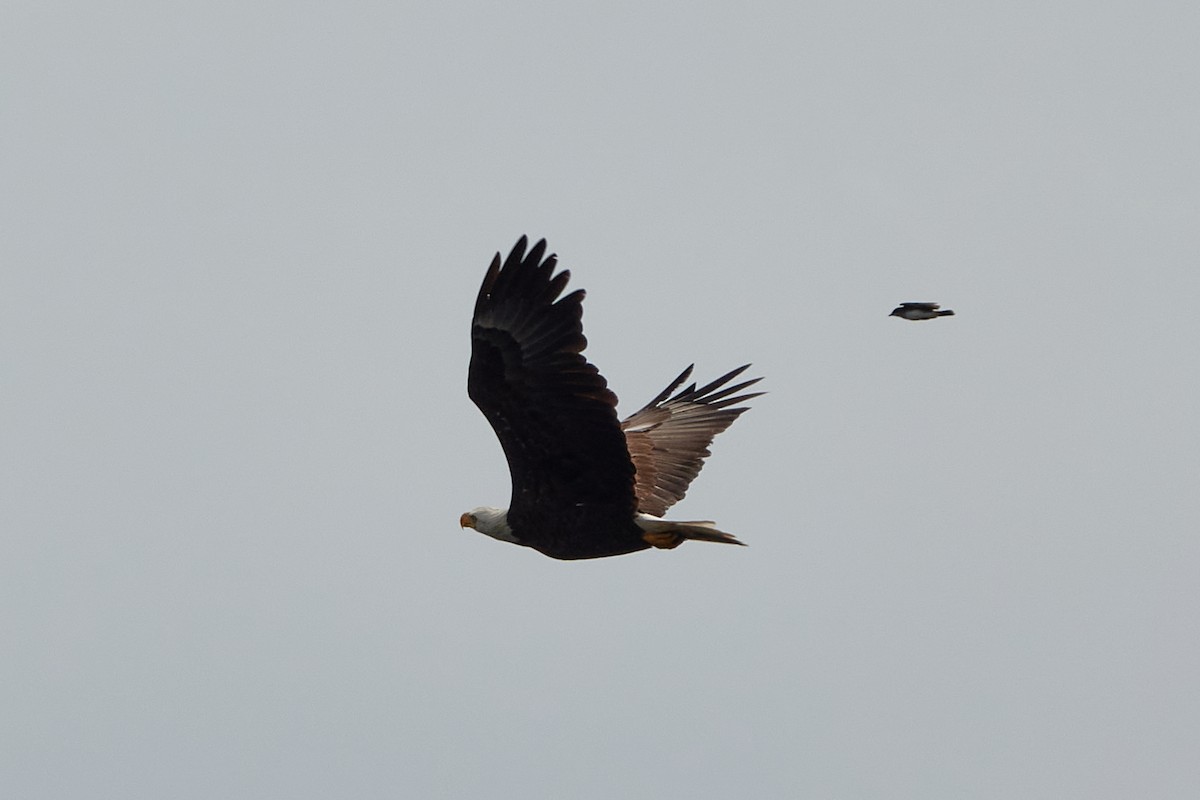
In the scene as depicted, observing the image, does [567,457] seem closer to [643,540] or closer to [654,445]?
[643,540]

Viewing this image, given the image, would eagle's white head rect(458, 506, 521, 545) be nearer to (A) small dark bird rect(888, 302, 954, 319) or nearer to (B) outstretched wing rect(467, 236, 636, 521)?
(B) outstretched wing rect(467, 236, 636, 521)

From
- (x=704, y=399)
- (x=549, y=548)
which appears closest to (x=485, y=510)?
(x=549, y=548)

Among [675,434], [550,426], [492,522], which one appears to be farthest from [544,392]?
[675,434]

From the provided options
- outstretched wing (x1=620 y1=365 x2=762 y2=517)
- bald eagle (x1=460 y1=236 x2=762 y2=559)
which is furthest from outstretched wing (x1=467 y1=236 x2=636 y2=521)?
outstretched wing (x1=620 y1=365 x2=762 y2=517)

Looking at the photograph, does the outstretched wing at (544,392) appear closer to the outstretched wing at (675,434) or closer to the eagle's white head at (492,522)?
the eagle's white head at (492,522)

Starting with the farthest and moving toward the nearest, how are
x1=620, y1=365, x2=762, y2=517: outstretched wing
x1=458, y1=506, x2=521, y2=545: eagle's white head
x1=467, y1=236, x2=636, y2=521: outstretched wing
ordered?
x1=620, y1=365, x2=762, y2=517: outstretched wing
x1=458, y1=506, x2=521, y2=545: eagle's white head
x1=467, y1=236, x2=636, y2=521: outstretched wing

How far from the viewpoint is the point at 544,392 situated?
40.6ft

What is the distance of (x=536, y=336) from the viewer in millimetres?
12148

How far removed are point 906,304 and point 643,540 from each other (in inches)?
109

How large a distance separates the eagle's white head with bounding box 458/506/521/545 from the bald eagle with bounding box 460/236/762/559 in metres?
0.01

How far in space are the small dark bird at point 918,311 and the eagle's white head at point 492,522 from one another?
3212 millimetres

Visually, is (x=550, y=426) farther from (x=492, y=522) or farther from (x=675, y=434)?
(x=675, y=434)

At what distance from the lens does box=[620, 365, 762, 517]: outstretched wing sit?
1500 cm

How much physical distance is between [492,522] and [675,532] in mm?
1531
